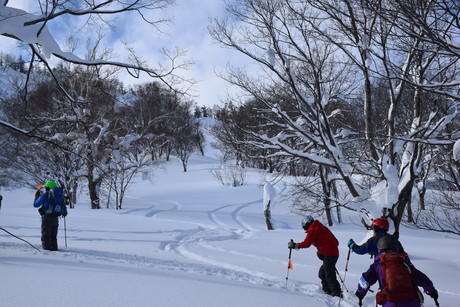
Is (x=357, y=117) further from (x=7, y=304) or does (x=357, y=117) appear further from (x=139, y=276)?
(x=7, y=304)

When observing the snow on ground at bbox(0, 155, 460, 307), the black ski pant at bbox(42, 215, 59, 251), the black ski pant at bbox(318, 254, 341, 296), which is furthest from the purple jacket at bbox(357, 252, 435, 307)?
the black ski pant at bbox(42, 215, 59, 251)

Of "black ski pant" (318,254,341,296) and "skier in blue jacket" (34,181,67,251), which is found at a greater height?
"skier in blue jacket" (34,181,67,251)

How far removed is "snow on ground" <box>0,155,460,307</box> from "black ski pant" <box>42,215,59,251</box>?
0.93 ft

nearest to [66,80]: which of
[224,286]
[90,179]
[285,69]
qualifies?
[90,179]

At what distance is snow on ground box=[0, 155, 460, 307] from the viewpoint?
3867mm

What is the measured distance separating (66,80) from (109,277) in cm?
1768

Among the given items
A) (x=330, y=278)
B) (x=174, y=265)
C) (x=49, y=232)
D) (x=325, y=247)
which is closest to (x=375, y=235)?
(x=325, y=247)

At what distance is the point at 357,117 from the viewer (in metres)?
12.3

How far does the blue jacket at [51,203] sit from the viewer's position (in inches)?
302

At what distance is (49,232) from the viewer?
7.61 metres

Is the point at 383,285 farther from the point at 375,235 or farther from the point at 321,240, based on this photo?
the point at 321,240

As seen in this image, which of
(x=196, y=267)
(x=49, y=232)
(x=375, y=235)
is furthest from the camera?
(x=49, y=232)

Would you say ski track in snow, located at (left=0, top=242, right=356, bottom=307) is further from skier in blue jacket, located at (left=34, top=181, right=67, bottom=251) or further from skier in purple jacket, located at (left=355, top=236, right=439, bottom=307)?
skier in purple jacket, located at (left=355, top=236, right=439, bottom=307)

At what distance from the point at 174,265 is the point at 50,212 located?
10.7 feet
